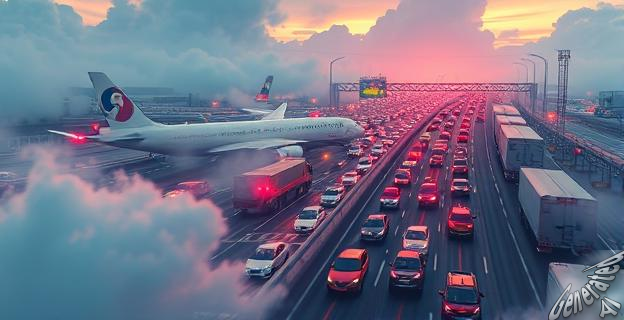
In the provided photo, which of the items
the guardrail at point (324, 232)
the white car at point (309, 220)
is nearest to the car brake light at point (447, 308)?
the guardrail at point (324, 232)

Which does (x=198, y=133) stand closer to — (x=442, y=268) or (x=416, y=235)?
(x=416, y=235)

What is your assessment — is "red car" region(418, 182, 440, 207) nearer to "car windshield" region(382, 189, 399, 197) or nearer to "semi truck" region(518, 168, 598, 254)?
"car windshield" region(382, 189, 399, 197)

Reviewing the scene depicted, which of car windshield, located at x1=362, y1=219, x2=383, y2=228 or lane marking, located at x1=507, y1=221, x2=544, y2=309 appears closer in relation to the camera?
lane marking, located at x1=507, y1=221, x2=544, y2=309

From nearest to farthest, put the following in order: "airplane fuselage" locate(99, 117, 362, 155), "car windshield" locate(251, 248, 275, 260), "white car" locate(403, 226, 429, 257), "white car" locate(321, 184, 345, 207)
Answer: "car windshield" locate(251, 248, 275, 260) < "white car" locate(403, 226, 429, 257) < "white car" locate(321, 184, 345, 207) < "airplane fuselage" locate(99, 117, 362, 155)

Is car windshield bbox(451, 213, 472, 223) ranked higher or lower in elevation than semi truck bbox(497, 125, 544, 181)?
lower

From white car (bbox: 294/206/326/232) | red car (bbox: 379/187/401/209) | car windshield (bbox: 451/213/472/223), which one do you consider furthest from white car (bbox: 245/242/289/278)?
red car (bbox: 379/187/401/209)

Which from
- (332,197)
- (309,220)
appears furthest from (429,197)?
(309,220)

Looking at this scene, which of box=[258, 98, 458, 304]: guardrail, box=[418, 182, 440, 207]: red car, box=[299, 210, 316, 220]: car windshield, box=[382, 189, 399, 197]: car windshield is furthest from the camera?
box=[382, 189, 399, 197]: car windshield

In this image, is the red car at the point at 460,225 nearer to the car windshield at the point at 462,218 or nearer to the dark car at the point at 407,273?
the car windshield at the point at 462,218
